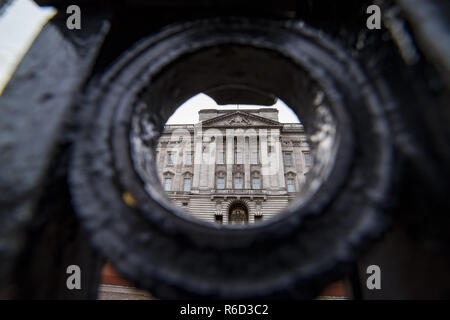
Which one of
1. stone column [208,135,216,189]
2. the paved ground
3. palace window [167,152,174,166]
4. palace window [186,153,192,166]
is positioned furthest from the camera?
palace window [167,152,174,166]

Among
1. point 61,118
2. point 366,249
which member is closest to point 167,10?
point 61,118

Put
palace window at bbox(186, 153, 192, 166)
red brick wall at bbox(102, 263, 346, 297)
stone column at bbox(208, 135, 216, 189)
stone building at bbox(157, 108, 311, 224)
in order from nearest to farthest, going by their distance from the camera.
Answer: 1. red brick wall at bbox(102, 263, 346, 297)
2. stone building at bbox(157, 108, 311, 224)
3. stone column at bbox(208, 135, 216, 189)
4. palace window at bbox(186, 153, 192, 166)

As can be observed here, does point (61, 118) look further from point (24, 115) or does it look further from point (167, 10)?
point (167, 10)

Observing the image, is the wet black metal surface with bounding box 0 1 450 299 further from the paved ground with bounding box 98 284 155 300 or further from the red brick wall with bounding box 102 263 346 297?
the paved ground with bounding box 98 284 155 300

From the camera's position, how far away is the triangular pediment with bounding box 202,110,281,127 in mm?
22609

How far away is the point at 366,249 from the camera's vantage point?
83 cm

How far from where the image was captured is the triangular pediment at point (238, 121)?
22609mm

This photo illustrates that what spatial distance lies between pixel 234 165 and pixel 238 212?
4.64 metres

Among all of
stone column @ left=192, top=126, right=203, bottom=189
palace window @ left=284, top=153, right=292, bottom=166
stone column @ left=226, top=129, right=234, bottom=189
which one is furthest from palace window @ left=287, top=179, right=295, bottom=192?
stone column @ left=192, top=126, right=203, bottom=189

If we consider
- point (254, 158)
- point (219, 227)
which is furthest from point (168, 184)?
point (219, 227)

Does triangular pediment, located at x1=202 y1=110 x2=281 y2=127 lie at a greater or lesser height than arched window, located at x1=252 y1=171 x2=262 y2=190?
greater

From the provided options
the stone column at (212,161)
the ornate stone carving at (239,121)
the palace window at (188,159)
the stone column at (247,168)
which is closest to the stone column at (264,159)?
the stone column at (247,168)

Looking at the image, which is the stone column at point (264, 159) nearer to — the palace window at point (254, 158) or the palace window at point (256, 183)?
the palace window at point (256, 183)
